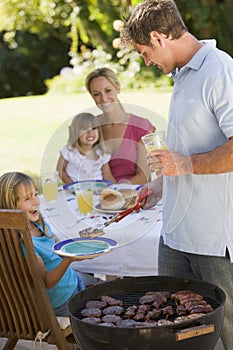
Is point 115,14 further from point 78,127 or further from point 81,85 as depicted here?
point 78,127

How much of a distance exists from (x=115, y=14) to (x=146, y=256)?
9.70m

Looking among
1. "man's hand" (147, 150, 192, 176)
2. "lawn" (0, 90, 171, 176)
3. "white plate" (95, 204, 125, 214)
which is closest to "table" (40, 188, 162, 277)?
"white plate" (95, 204, 125, 214)

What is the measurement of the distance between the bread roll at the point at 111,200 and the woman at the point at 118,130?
490mm

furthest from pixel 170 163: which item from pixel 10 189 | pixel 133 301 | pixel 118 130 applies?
pixel 118 130

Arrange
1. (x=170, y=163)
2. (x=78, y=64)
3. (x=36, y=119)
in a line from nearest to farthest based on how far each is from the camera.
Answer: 1. (x=170, y=163)
2. (x=36, y=119)
3. (x=78, y=64)

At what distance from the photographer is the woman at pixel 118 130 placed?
12.6ft

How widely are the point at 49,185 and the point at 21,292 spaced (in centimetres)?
92

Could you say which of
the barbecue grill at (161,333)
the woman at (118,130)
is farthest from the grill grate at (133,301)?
the woman at (118,130)

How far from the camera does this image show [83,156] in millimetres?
3947

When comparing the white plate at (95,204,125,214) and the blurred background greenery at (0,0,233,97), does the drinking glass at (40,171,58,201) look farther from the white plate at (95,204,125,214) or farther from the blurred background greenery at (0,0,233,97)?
the blurred background greenery at (0,0,233,97)

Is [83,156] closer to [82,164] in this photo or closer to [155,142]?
[82,164]

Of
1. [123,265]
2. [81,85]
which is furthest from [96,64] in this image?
[123,265]

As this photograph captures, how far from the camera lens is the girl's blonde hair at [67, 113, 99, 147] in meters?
3.91

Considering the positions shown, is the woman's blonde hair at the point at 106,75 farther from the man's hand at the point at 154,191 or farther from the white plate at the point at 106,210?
the man's hand at the point at 154,191
